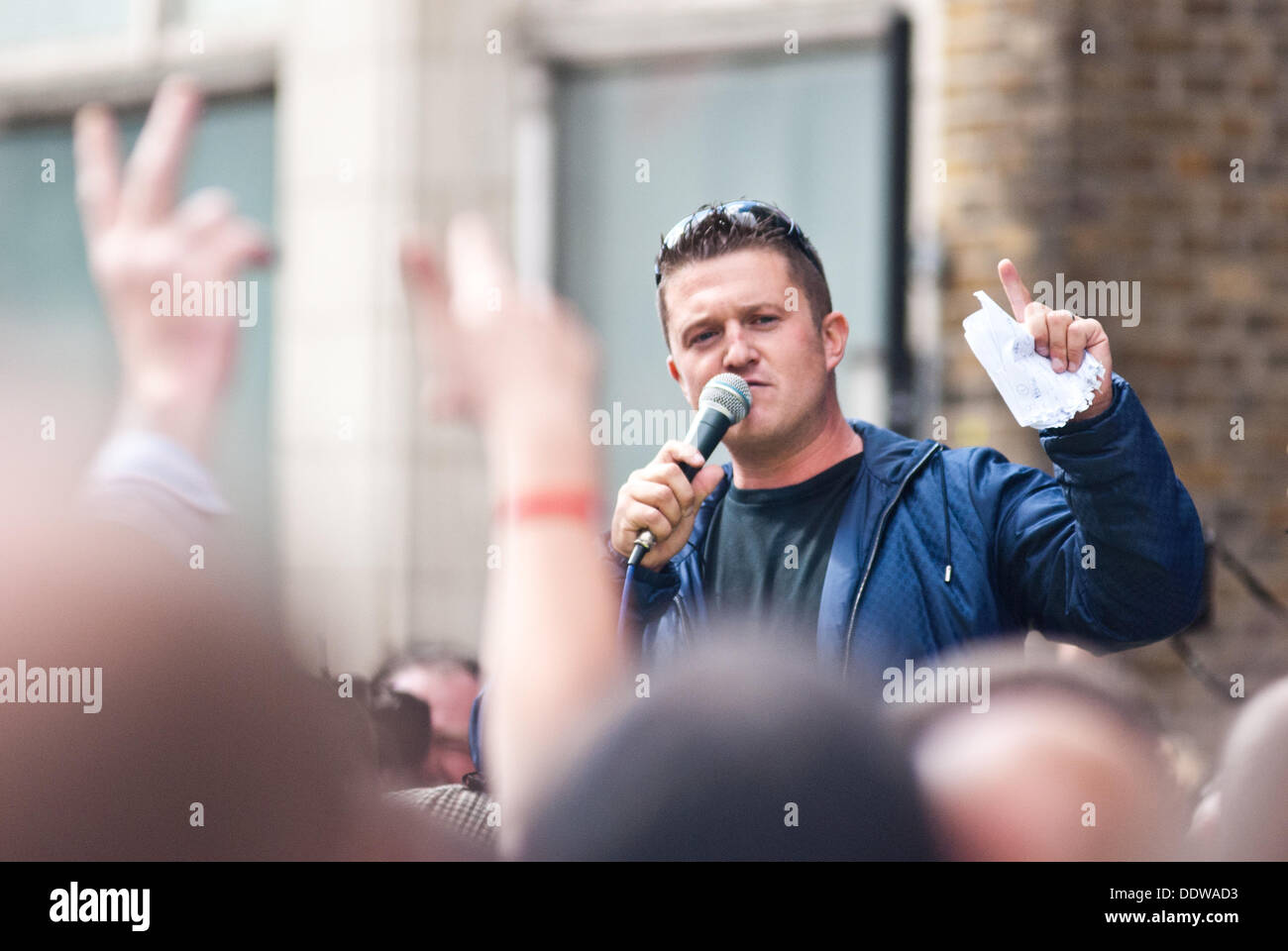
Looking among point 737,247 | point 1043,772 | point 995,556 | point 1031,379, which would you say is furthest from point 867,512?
point 1043,772

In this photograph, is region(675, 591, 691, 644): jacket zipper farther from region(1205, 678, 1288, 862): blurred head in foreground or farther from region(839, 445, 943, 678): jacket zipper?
region(1205, 678, 1288, 862): blurred head in foreground

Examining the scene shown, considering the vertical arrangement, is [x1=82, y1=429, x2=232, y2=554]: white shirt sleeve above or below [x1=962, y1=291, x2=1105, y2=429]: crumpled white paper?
below

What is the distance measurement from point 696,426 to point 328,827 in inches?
26.9

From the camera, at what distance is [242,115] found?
8.08 ft

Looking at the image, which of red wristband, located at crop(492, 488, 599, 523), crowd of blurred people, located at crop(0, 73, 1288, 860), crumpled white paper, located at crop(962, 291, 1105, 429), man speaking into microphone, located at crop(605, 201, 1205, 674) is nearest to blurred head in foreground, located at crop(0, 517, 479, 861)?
crowd of blurred people, located at crop(0, 73, 1288, 860)

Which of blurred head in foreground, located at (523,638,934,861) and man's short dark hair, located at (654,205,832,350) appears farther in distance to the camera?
man's short dark hair, located at (654,205,832,350)

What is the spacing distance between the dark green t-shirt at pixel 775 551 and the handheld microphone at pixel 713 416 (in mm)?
140

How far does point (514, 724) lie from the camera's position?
0.98m

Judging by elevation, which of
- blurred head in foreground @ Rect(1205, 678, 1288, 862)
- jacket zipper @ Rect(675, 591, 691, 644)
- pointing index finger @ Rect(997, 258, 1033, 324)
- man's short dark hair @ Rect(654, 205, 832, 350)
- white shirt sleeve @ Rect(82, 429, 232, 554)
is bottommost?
blurred head in foreground @ Rect(1205, 678, 1288, 862)

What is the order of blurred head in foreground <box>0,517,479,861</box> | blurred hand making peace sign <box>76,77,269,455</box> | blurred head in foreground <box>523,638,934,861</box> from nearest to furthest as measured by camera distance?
1. blurred head in foreground <box>523,638,934,861</box>
2. blurred head in foreground <box>0,517,479,861</box>
3. blurred hand making peace sign <box>76,77,269,455</box>

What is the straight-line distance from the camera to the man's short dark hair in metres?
1.95

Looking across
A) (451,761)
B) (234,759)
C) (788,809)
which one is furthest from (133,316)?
(788,809)

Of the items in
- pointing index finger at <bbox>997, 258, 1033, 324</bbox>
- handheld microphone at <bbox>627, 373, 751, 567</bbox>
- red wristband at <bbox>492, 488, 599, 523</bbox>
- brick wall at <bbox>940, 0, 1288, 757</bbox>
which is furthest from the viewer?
brick wall at <bbox>940, 0, 1288, 757</bbox>
